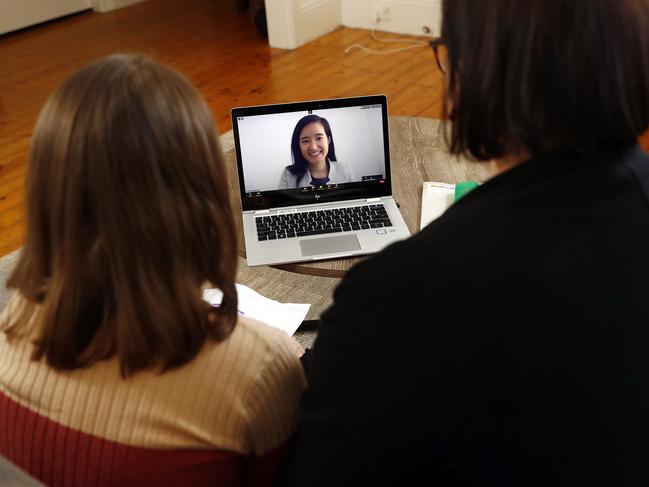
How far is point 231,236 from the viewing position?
83cm

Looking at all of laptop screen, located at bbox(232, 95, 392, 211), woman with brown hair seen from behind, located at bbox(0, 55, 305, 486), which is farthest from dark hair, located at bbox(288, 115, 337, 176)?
woman with brown hair seen from behind, located at bbox(0, 55, 305, 486)

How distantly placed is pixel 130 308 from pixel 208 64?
384 cm

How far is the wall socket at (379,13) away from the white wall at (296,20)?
27 cm

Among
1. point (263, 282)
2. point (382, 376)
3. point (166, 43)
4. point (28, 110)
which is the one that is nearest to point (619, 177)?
point (382, 376)

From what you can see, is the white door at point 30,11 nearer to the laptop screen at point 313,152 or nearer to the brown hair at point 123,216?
the laptop screen at point 313,152

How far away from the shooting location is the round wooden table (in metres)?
1.40

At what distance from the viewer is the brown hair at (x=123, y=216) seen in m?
0.72

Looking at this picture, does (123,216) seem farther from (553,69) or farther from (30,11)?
(30,11)

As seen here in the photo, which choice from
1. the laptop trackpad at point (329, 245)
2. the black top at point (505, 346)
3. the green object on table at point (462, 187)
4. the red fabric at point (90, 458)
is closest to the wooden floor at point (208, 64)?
the laptop trackpad at point (329, 245)

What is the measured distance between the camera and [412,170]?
5.52ft

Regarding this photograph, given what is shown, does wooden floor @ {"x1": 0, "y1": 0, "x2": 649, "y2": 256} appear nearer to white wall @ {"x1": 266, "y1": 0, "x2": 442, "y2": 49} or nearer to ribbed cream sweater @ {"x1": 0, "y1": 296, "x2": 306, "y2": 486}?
white wall @ {"x1": 266, "y1": 0, "x2": 442, "y2": 49}

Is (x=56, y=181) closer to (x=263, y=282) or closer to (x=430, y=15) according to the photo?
(x=263, y=282)

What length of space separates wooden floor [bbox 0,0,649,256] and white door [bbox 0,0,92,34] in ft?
0.19

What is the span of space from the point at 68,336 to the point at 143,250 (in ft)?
0.42
